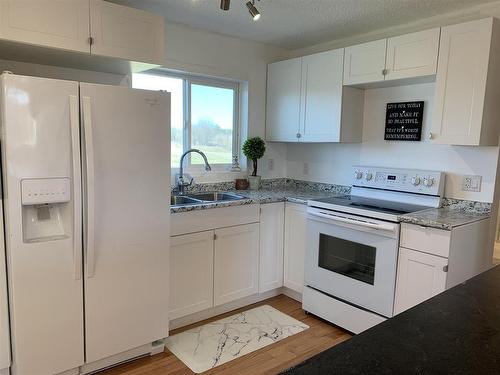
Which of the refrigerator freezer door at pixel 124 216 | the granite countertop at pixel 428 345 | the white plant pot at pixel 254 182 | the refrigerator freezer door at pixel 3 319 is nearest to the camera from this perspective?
the granite countertop at pixel 428 345

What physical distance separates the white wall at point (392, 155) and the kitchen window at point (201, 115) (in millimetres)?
738

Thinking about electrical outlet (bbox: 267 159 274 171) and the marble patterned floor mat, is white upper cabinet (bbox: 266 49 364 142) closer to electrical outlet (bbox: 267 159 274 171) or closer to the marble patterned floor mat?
electrical outlet (bbox: 267 159 274 171)

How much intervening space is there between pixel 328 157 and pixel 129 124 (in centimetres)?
203

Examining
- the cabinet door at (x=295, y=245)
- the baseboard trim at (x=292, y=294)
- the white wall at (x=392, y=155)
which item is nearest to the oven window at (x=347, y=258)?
the cabinet door at (x=295, y=245)

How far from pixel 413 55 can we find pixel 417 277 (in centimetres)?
151

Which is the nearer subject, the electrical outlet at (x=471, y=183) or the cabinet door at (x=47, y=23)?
the cabinet door at (x=47, y=23)

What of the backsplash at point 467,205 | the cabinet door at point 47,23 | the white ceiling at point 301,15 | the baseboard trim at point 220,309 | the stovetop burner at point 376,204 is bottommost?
the baseboard trim at point 220,309

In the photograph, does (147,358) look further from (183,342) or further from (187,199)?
(187,199)

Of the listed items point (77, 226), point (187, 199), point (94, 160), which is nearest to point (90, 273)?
point (77, 226)

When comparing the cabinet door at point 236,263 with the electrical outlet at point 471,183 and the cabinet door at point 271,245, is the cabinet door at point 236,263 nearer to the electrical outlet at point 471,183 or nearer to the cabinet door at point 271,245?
the cabinet door at point 271,245

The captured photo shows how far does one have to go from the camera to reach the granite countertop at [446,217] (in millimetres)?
2178

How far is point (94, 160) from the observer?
197cm

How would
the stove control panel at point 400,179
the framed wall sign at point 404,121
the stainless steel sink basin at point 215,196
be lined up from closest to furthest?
1. the stove control panel at point 400,179
2. the framed wall sign at point 404,121
3. the stainless steel sink basin at point 215,196

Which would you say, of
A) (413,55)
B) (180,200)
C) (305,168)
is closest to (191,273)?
(180,200)
